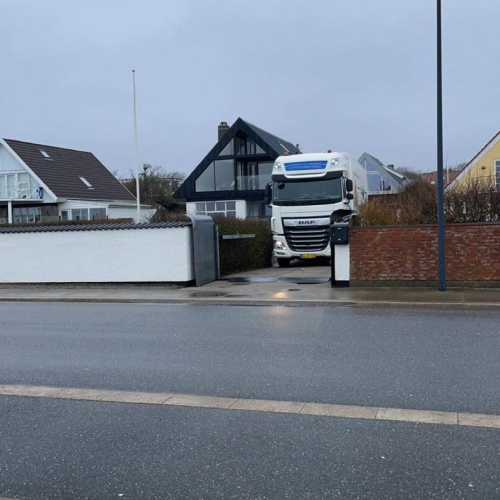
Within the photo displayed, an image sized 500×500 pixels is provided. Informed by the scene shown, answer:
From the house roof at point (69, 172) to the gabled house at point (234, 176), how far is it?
629 cm

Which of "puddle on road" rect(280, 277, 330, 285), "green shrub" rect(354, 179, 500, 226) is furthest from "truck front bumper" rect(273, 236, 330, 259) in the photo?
"green shrub" rect(354, 179, 500, 226)

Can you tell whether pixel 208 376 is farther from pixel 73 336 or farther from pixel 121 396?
pixel 73 336

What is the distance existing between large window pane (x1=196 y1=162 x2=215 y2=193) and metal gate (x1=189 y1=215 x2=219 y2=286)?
26850 millimetres

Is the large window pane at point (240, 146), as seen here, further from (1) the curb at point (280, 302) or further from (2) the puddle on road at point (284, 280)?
(1) the curb at point (280, 302)

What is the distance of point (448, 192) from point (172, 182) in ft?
168

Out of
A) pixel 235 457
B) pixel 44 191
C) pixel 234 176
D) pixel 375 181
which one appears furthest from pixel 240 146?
pixel 235 457

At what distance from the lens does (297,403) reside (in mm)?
5461

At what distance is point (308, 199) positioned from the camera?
64.4ft

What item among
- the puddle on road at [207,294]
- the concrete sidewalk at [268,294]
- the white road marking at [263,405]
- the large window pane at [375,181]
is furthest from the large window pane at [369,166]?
the white road marking at [263,405]

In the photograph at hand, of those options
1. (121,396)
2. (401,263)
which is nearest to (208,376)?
(121,396)

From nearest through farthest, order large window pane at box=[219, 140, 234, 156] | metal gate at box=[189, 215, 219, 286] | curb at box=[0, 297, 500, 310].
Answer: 1. curb at box=[0, 297, 500, 310]
2. metal gate at box=[189, 215, 219, 286]
3. large window pane at box=[219, 140, 234, 156]

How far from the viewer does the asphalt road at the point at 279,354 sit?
19.2 feet

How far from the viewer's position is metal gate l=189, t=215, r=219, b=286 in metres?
16.3

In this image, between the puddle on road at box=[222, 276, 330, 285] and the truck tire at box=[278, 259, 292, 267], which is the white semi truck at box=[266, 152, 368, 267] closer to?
the truck tire at box=[278, 259, 292, 267]
